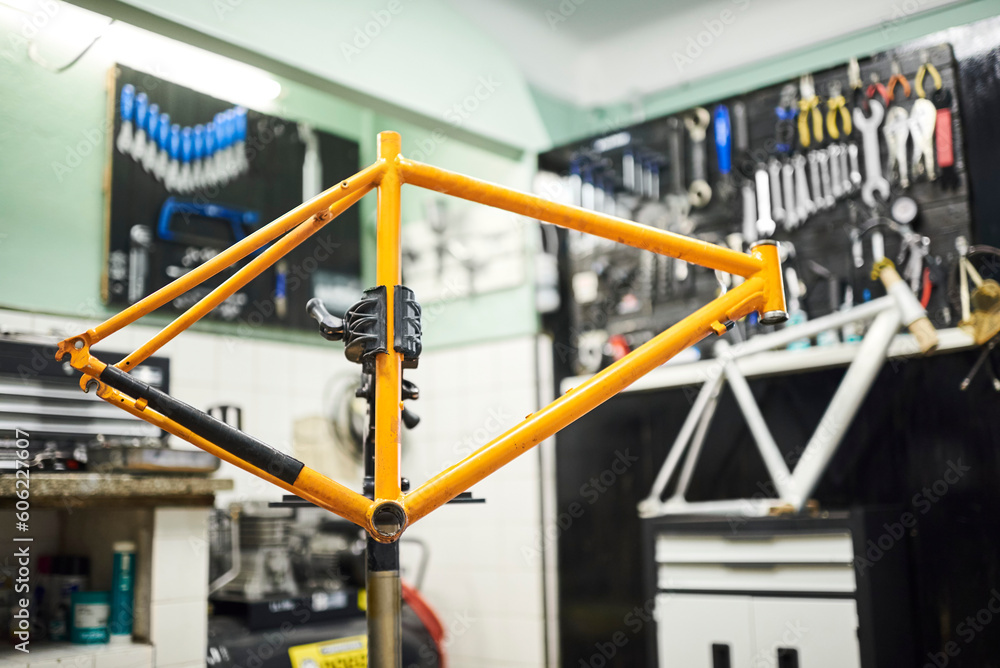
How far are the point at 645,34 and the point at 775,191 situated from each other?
1272 mm

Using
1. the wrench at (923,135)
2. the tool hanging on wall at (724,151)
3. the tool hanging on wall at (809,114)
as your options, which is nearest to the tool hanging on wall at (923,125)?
the wrench at (923,135)

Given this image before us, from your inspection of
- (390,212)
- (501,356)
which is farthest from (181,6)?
(501,356)

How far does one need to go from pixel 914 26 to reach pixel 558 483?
2.20m

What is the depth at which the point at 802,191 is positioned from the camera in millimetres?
2928

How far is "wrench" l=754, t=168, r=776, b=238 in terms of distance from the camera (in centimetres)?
299

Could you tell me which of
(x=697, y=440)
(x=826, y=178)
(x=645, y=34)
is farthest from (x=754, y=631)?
(x=645, y=34)

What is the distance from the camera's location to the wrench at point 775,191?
2.99 meters

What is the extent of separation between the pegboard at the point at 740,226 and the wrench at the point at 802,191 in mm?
28

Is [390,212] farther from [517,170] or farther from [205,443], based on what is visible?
[517,170]

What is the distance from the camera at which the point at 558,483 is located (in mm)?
3457

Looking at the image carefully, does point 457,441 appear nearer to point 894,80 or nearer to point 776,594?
point 776,594

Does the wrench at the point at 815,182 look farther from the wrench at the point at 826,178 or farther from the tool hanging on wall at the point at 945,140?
the tool hanging on wall at the point at 945,140

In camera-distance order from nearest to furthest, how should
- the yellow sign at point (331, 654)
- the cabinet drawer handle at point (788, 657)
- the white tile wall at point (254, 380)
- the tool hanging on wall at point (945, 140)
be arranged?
the cabinet drawer handle at point (788, 657), the yellow sign at point (331, 654), the tool hanging on wall at point (945, 140), the white tile wall at point (254, 380)

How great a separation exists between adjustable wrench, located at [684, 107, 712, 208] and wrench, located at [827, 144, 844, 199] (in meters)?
0.47
